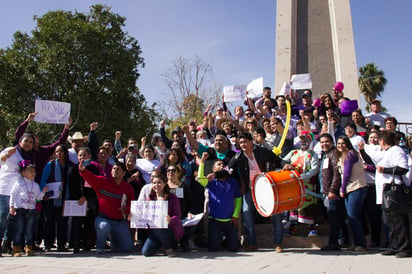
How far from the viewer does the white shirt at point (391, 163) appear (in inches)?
236

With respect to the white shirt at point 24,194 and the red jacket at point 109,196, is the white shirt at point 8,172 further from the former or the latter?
the red jacket at point 109,196

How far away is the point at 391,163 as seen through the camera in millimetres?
6055

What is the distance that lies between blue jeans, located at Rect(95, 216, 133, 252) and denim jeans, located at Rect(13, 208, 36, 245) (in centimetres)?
114

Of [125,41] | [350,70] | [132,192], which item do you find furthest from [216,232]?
[125,41]

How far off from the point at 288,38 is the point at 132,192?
960cm

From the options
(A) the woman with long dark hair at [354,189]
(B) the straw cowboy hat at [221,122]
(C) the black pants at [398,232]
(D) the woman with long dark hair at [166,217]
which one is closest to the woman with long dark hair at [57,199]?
(D) the woman with long dark hair at [166,217]

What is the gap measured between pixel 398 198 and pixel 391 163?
55cm

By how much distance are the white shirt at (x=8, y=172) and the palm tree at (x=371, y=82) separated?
2991cm

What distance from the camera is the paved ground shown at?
516 cm

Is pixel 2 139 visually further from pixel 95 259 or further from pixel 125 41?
pixel 95 259

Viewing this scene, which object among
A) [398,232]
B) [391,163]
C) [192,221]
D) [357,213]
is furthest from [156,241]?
[391,163]

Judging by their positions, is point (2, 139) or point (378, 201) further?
point (2, 139)

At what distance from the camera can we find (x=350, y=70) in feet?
43.4

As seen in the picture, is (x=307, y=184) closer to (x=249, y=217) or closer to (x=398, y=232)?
(x=249, y=217)
